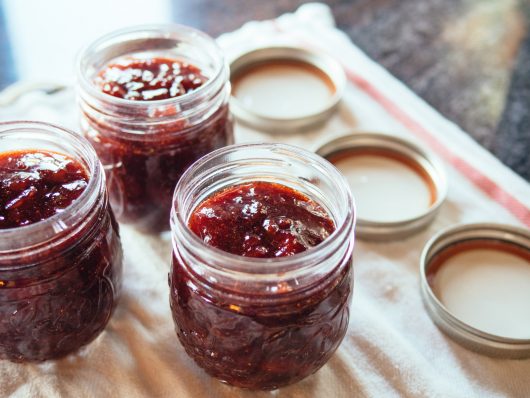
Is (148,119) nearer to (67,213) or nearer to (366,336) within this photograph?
(67,213)

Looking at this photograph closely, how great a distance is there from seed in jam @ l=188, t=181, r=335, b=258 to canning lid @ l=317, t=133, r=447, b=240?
12.0 inches

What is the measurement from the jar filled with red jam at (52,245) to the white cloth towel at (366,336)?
53mm

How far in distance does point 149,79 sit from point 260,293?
0.52m

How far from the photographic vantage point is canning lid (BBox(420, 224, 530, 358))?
120 centimetres

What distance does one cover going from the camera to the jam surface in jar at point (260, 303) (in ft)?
3.21

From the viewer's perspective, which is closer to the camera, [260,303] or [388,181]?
[260,303]

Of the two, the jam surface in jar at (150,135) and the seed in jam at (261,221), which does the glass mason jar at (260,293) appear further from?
the jam surface in jar at (150,135)

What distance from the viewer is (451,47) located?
75.8 inches

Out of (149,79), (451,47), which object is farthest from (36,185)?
(451,47)

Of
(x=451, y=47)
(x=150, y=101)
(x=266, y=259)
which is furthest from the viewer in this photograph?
(x=451, y=47)

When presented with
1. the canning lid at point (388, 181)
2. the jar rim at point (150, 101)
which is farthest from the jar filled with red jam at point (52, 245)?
the canning lid at point (388, 181)

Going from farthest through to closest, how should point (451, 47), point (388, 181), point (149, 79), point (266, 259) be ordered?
point (451, 47)
point (388, 181)
point (149, 79)
point (266, 259)

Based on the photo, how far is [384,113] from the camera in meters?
1.66

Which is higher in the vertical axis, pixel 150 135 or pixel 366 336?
pixel 150 135
